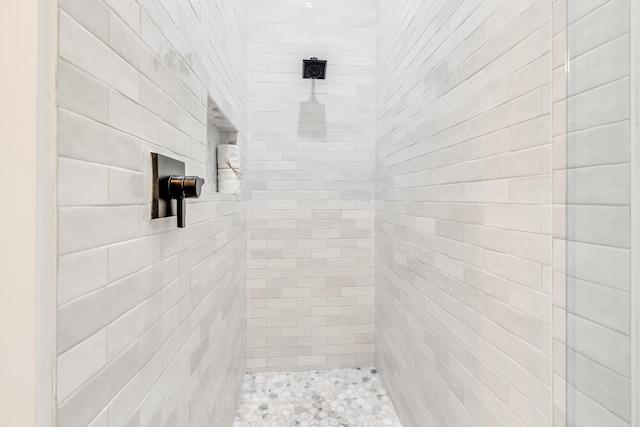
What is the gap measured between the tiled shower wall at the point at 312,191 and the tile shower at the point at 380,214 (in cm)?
2

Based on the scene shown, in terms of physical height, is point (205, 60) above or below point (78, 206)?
above

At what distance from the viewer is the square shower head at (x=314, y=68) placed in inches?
87.7

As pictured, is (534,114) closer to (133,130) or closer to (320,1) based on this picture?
(133,130)

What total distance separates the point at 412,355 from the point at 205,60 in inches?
63.2

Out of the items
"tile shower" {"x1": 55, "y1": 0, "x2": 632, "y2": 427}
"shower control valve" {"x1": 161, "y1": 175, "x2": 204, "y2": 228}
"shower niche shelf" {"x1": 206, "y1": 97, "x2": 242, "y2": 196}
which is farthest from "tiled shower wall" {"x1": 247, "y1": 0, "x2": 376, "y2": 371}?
"shower control valve" {"x1": 161, "y1": 175, "x2": 204, "y2": 228}

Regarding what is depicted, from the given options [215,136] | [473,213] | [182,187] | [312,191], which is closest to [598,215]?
[473,213]

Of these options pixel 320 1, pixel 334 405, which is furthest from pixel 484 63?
pixel 334 405

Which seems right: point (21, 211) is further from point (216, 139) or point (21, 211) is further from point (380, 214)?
point (380, 214)

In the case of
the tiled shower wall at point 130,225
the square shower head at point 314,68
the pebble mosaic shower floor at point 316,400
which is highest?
the square shower head at point 314,68

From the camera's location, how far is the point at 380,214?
2.29 meters

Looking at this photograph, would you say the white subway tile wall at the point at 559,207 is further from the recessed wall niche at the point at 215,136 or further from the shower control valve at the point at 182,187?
the recessed wall niche at the point at 215,136

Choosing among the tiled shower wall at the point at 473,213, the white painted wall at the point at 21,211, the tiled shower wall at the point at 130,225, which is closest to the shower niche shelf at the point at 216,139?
the tiled shower wall at the point at 130,225

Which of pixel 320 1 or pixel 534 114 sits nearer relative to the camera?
pixel 534 114

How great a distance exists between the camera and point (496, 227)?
0.95m
